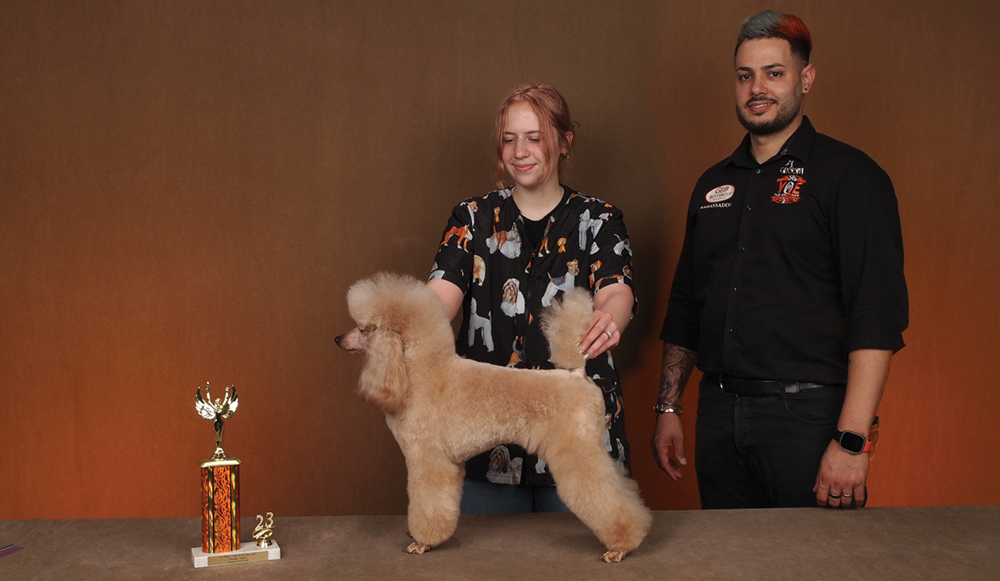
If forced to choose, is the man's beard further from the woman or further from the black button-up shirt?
the woman

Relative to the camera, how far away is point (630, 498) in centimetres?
155

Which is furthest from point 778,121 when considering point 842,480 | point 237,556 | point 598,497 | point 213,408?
point 237,556

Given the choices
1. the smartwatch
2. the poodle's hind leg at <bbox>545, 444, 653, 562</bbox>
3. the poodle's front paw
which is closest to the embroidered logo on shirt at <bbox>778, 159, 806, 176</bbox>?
the smartwatch

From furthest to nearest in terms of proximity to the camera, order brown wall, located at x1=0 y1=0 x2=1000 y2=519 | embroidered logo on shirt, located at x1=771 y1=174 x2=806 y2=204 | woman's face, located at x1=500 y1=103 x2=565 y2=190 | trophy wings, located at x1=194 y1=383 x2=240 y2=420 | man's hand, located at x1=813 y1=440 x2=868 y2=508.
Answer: brown wall, located at x1=0 y1=0 x2=1000 y2=519 → embroidered logo on shirt, located at x1=771 y1=174 x2=806 y2=204 → woman's face, located at x1=500 y1=103 x2=565 y2=190 → man's hand, located at x1=813 y1=440 x2=868 y2=508 → trophy wings, located at x1=194 y1=383 x2=240 y2=420

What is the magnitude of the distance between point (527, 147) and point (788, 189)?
74 cm

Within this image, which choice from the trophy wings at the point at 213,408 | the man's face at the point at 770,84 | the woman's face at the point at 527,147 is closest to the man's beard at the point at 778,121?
the man's face at the point at 770,84

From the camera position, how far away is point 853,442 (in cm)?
195

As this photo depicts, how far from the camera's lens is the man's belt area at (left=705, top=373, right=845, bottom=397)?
210 cm

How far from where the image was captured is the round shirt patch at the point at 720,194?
2.31 meters

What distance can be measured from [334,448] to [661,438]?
51.7 inches

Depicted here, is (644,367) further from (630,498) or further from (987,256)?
(630,498)

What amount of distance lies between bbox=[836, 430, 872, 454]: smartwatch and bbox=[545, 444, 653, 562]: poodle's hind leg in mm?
720

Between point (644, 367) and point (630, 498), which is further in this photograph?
point (644, 367)

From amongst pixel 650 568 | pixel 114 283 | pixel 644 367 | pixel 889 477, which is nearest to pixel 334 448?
pixel 114 283
